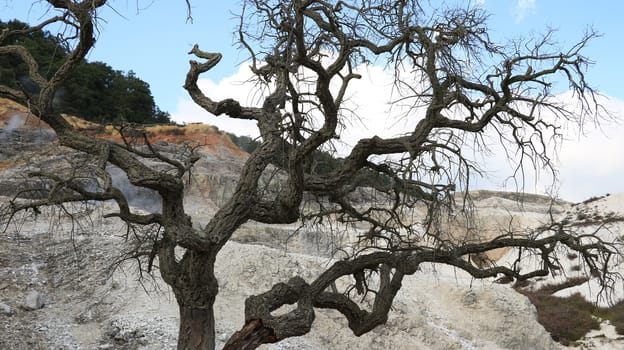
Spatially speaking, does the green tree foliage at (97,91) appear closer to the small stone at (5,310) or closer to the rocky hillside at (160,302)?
the rocky hillside at (160,302)

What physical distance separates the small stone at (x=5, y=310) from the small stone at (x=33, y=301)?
1.26 feet

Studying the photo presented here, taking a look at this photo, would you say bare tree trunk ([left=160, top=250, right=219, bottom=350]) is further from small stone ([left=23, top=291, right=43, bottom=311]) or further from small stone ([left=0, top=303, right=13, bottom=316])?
small stone ([left=23, top=291, right=43, bottom=311])

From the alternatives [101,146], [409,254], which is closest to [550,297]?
[409,254]

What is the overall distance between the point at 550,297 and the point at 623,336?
508 centimetres

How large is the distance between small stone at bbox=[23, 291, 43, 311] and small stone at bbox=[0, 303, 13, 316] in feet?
1.26

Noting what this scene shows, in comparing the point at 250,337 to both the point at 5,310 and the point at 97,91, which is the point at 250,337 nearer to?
the point at 5,310

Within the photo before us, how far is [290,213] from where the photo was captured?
8.16 metres

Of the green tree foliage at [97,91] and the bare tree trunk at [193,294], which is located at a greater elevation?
the green tree foliage at [97,91]

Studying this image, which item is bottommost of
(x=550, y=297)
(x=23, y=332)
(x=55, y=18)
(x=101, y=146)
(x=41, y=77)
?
(x=23, y=332)

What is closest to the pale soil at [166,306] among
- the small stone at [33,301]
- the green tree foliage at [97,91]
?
the small stone at [33,301]

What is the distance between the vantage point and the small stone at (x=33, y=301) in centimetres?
1386

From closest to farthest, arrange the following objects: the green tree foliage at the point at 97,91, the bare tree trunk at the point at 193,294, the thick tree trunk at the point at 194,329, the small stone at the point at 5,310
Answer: the bare tree trunk at the point at 193,294 < the thick tree trunk at the point at 194,329 < the small stone at the point at 5,310 < the green tree foliage at the point at 97,91

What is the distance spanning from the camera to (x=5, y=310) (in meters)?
13.4

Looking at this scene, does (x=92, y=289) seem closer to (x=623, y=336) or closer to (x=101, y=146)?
(x=101, y=146)
